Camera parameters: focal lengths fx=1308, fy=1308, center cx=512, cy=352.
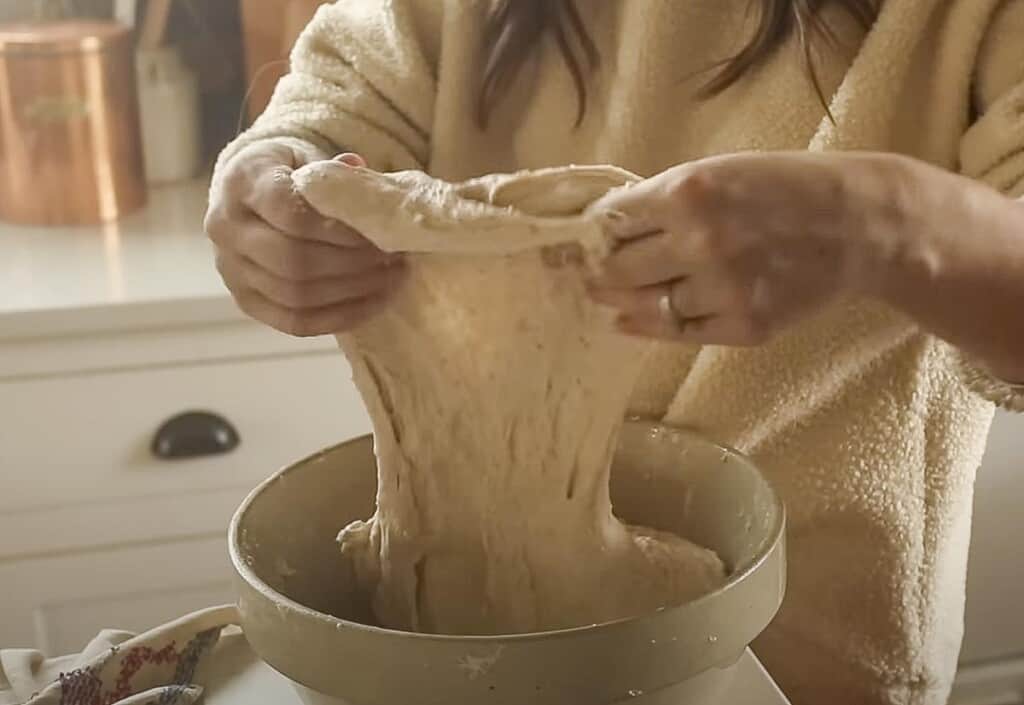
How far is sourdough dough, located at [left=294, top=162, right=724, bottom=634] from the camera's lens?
0.61 metres

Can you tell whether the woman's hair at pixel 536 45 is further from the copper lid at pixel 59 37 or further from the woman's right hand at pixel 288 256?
the copper lid at pixel 59 37

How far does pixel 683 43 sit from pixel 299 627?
1.53 feet

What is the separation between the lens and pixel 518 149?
35.0 inches

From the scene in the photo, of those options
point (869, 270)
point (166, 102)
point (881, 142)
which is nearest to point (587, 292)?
point (869, 270)

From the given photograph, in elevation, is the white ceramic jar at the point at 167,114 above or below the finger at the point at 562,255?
below

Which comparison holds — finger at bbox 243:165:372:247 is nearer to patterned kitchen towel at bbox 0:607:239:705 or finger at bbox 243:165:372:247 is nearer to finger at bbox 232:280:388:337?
finger at bbox 232:280:388:337

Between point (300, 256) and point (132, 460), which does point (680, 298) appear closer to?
point (300, 256)

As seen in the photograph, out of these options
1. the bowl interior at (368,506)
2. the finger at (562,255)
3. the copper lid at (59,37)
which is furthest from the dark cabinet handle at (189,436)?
the finger at (562,255)

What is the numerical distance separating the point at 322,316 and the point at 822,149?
316 mm

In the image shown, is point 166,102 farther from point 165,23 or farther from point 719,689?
point 719,689

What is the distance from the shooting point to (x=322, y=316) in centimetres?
65

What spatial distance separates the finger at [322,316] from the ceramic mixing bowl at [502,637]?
8 cm

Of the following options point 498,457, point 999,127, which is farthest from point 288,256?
point 999,127

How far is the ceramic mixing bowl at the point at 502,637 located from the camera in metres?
0.51
